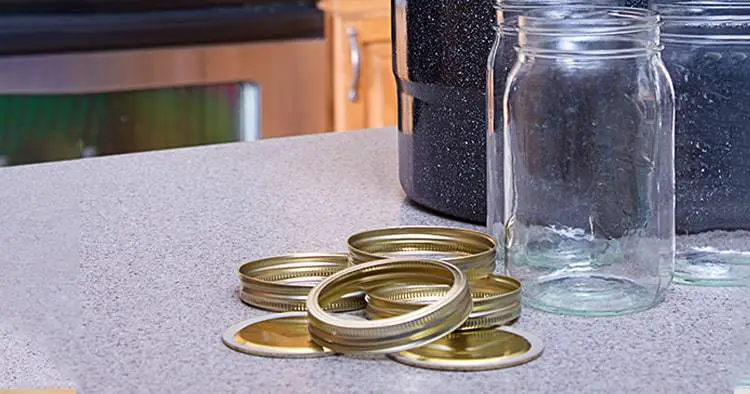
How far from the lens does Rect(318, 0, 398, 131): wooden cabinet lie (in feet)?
7.69

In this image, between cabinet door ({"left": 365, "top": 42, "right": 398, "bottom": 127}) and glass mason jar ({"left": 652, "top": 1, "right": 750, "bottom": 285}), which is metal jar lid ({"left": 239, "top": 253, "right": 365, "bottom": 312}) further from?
cabinet door ({"left": 365, "top": 42, "right": 398, "bottom": 127})

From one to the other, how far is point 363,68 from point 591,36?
173 cm

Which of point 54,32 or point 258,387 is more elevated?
point 54,32

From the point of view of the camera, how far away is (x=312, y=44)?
2.23m

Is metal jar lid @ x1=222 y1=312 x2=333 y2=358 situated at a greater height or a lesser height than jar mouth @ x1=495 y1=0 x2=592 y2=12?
lesser

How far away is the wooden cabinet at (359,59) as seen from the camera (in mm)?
2344

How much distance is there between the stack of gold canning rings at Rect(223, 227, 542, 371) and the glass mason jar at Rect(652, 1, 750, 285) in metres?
0.15

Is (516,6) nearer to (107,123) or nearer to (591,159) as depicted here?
(591,159)

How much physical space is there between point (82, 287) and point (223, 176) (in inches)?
13.8

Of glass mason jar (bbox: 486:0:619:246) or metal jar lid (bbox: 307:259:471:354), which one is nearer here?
metal jar lid (bbox: 307:259:471:354)

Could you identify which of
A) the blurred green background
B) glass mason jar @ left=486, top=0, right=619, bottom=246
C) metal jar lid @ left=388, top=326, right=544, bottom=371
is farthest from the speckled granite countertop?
the blurred green background

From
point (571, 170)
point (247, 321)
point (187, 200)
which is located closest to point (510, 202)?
point (571, 170)

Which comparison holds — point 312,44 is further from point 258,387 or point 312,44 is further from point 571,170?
point 258,387

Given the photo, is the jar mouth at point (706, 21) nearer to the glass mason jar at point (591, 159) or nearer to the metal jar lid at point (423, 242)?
the glass mason jar at point (591, 159)
